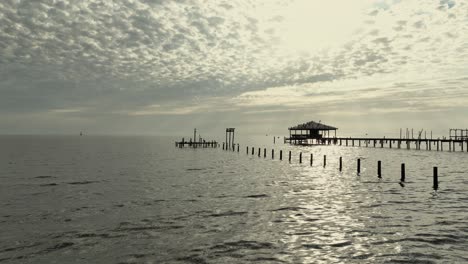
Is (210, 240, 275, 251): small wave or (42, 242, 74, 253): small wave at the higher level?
(210, 240, 275, 251): small wave

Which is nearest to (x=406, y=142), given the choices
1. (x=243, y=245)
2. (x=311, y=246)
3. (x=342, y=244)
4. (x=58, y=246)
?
(x=342, y=244)

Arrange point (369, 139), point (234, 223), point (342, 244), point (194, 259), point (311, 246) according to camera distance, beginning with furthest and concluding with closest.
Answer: point (369, 139) < point (234, 223) < point (342, 244) < point (311, 246) < point (194, 259)

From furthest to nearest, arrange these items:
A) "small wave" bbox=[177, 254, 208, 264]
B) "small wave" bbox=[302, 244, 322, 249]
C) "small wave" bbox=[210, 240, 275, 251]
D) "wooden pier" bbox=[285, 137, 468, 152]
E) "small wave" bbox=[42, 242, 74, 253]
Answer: "wooden pier" bbox=[285, 137, 468, 152]
"small wave" bbox=[302, 244, 322, 249]
"small wave" bbox=[210, 240, 275, 251]
"small wave" bbox=[42, 242, 74, 253]
"small wave" bbox=[177, 254, 208, 264]

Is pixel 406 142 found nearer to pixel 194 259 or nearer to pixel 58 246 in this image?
pixel 194 259

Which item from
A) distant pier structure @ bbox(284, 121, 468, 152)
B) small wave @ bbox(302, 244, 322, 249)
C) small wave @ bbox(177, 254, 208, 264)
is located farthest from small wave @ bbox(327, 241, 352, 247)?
distant pier structure @ bbox(284, 121, 468, 152)

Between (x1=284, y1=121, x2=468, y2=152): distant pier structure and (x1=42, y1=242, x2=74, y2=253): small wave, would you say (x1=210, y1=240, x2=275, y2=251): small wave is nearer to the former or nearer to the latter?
(x1=42, y1=242, x2=74, y2=253): small wave

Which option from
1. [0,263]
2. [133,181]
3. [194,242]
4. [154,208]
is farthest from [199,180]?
[0,263]

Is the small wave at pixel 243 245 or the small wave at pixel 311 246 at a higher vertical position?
the small wave at pixel 311 246

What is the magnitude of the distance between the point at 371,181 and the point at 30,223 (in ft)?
83.4

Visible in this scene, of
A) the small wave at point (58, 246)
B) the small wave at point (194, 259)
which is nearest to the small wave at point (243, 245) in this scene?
the small wave at point (194, 259)

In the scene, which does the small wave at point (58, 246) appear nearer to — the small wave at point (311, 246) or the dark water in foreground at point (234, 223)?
the dark water in foreground at point (234, 223)

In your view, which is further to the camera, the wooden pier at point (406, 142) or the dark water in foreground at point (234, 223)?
the wooden pier at point (406, 142)

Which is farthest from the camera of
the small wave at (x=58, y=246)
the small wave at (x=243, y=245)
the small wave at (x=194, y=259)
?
the small wave at (x=243, y=245)

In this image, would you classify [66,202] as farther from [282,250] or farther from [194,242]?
[282,250]
